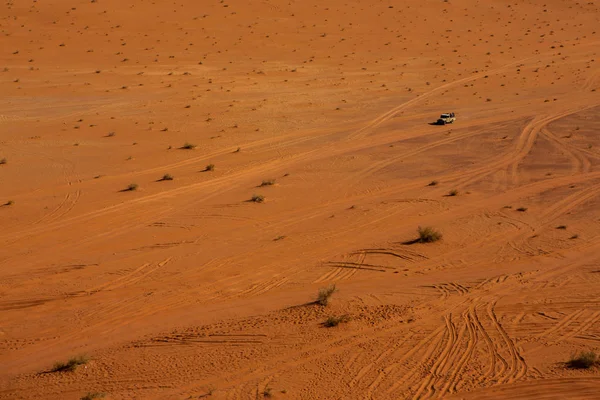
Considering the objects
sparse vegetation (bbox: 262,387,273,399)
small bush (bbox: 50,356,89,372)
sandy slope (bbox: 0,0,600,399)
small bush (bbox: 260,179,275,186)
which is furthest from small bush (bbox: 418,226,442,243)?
small bush (bbox: 50,356,89,372)

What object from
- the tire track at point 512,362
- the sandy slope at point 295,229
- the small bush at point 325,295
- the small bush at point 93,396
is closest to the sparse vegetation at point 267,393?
the sandy slope at point 295,229

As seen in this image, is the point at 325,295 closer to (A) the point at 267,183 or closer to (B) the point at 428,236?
(B) the point at 428,236

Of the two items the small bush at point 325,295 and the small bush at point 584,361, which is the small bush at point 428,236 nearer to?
the small bush at point 325,295

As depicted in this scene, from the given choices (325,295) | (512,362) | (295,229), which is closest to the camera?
(512,362)

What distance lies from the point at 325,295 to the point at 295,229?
497cm

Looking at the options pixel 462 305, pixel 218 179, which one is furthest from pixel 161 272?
pixel 218 179

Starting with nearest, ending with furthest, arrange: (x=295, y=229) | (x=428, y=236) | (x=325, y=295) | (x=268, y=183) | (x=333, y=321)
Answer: (x=333, y=321)
(x=325, y=295)
(x=428, y=236)
(x=295, y=229)
(x=268, y=183)

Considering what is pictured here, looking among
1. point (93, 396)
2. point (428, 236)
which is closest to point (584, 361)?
point (428, 236)

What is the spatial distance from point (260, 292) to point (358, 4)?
53.5m

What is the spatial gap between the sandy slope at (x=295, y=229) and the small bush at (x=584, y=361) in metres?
0.18

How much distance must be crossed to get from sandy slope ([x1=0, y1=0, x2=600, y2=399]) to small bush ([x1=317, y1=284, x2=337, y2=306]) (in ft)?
1.02

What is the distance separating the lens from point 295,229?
61.5 feet

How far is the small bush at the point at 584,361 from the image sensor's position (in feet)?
37.3

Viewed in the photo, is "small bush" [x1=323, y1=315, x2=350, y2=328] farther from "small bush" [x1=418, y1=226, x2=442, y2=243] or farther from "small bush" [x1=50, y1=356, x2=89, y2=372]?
"small bush" [x1=418, y1=226, x2=442, y2=243]
